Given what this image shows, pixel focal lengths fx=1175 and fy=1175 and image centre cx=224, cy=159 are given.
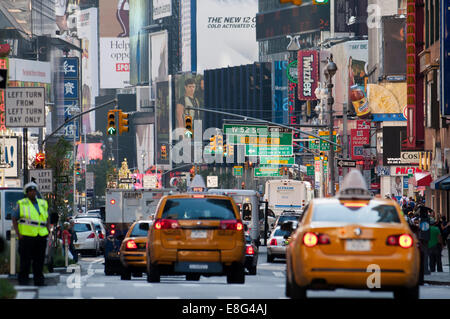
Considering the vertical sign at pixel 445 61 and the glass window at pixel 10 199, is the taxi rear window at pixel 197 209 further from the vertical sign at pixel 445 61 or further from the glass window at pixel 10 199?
the vertical sign at pixel 445 61

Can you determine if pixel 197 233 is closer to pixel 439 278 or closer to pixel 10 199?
pixel 10 199

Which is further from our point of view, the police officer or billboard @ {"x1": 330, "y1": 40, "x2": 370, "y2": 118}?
billboard @ {"x1": 330, "y1": 40, "x2": 370, "y2": 118}

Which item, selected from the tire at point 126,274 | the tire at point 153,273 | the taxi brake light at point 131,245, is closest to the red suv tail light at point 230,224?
the tire at point 153,273

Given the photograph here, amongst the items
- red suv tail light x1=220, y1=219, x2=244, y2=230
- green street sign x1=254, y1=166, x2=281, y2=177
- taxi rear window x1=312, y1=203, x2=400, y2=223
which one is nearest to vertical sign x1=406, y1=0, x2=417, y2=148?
red suv tail light x1=220, y1=219, x2=244, y2=230

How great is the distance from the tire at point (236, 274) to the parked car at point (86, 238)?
77.2 feet

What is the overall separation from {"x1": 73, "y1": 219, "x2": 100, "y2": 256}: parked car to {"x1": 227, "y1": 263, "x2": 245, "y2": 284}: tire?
23524mm

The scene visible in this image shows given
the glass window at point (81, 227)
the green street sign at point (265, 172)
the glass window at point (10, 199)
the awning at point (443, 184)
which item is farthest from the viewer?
the green street sign at point (265, 172)

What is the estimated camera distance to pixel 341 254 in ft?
51.1

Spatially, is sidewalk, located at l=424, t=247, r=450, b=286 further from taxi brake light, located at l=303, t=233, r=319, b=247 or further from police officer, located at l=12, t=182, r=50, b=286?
taxi brake light, located at l=303, t=233, r=319, b=247

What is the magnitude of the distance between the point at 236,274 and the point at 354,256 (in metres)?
6.97

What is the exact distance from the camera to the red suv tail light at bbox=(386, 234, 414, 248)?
1572cm

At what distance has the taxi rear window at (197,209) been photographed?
21125 millimetres

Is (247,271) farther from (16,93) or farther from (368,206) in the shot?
(368,206)
